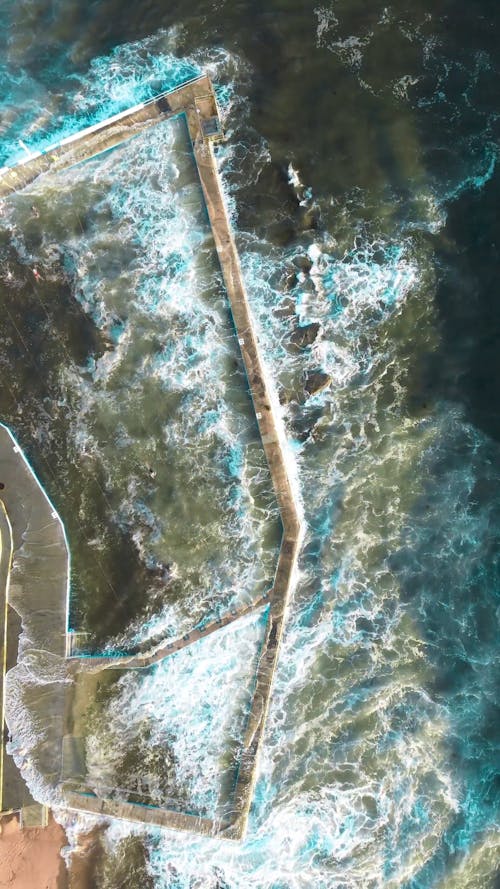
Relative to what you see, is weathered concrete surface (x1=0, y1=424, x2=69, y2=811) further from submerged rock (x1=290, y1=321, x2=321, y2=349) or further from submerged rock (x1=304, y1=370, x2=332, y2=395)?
submerged rock (x1=290, y1=321, x2=321, y2=349)

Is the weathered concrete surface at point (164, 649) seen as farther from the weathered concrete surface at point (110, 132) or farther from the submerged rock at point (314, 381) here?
the weathered concrete surface at point (110, 132)

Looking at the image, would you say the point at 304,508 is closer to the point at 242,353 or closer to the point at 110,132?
the point at 242,353

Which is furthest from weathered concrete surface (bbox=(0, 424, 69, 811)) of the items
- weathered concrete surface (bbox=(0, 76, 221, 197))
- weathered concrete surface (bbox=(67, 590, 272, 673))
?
weathered concrete surface (bbox=(0, 76, 221, 197))

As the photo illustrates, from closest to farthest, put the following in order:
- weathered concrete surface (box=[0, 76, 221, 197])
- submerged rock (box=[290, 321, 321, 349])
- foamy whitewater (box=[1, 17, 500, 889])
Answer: weathered concrete surface (box=[0, 76, 221, 197]), foamy whitewater (box=[1, 17, 500, 889]), submerged rock (box=[290, 321, 321, 349])

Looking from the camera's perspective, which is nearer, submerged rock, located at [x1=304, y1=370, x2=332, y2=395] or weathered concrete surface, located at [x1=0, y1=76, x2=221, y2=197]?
weathered concrete surface, located at [x1=0, y1=76, x2=221, y2=197]

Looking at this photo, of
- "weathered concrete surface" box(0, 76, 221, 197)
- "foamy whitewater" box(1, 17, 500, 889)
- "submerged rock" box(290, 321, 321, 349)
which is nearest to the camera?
"weathered concrete surface" box(0, 76, 221, 197)

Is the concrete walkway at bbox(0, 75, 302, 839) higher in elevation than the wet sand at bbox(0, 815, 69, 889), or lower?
higher

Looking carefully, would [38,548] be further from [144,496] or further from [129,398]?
[129,398]
